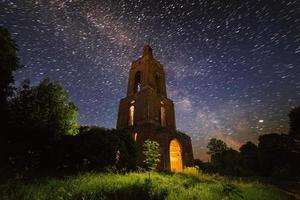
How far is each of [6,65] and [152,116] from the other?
18.4 metres

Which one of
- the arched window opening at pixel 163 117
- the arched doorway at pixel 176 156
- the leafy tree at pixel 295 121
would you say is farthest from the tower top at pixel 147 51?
the leafy tree at pixel 295 121

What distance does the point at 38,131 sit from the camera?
44.0ft

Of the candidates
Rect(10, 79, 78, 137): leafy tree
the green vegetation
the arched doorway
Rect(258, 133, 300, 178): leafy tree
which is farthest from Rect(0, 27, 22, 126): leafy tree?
Rect(258, 133, 300, 178): leafy tree

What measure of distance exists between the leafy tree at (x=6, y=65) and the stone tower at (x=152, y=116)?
563 inches

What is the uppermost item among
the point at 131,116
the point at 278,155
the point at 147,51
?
the point at 147,51

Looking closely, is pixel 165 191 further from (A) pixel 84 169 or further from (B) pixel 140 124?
(B) pixel 140 124

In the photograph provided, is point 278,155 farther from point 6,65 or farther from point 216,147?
point 6,65

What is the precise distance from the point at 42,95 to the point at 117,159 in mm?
8072

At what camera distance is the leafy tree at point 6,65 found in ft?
41.2

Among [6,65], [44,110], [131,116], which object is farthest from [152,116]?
[6,65]

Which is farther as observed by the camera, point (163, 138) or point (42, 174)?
point (163, 138)

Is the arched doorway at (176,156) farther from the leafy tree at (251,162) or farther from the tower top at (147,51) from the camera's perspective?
the leafy tree at (251,162)

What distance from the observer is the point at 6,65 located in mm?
12688

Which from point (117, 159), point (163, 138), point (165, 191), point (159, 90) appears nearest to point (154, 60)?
point (159, 90)
